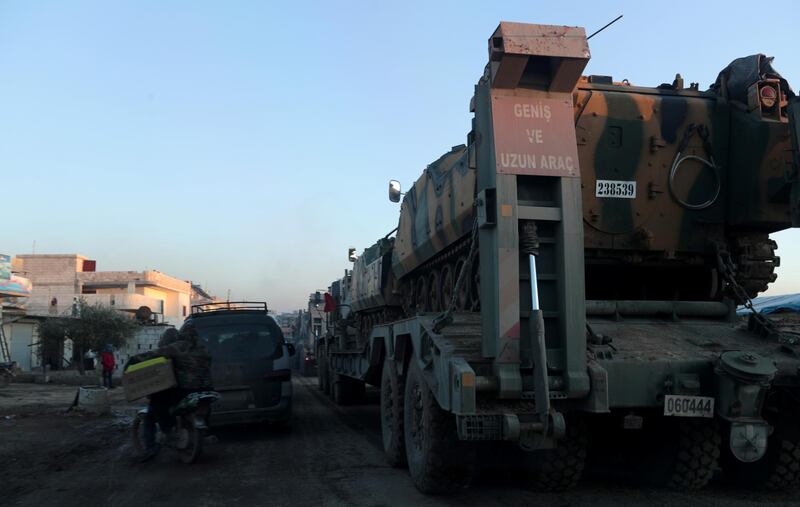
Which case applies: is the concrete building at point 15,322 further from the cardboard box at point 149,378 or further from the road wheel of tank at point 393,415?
the road wheel of tank at point 393,415

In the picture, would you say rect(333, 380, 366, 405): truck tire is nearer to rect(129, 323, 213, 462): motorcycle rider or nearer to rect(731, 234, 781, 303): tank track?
rect(129, 323, 213, 462): motorcycle rider

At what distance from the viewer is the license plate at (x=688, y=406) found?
4.92 metres

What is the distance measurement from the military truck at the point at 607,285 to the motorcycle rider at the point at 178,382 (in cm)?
218

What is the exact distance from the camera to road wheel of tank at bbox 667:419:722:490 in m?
5.38

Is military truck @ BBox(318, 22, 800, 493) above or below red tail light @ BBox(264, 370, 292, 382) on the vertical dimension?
above

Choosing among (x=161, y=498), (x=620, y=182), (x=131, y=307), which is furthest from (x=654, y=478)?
(x=131, y=307)

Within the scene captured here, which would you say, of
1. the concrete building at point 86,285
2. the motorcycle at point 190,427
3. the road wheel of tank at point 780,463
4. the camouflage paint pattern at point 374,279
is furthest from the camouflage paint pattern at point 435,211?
the concrete building at point 86,285

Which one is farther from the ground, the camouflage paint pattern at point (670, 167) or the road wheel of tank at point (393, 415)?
the camouflage paint pattern at point (670, 167)

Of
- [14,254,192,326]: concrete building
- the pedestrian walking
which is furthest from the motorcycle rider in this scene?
Result: [14,254,192,326]: concrete building

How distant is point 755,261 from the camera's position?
6.62 m

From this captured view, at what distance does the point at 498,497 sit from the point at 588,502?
70 centimetres

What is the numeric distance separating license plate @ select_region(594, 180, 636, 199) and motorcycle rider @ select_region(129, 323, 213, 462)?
4.72 meters

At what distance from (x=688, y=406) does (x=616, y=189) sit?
7.57 ft

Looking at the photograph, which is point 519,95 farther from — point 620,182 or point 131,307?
point 131,307
